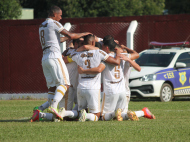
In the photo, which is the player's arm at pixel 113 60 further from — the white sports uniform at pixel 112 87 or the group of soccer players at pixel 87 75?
the white sports uniform at pixel 112 87

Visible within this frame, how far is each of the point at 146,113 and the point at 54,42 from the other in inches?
87.4

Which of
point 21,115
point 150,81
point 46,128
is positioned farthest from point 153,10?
point 46,128

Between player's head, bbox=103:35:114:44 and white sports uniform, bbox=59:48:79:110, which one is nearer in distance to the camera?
player's head, bbox=103:35:114:44

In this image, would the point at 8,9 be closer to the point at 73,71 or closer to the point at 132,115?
the point at 73,71

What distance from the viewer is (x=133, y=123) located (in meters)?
7.62

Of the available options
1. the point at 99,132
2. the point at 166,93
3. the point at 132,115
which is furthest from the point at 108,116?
the point at 166,93

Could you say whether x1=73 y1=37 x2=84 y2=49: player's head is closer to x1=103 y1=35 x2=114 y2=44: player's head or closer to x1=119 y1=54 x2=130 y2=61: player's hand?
x1=103 y1=35 x2=114 y2=44: player's head

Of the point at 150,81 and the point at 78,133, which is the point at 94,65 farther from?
the point at 150,81

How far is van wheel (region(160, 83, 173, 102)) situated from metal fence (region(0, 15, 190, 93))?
3220 mm

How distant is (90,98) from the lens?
26.3 ft

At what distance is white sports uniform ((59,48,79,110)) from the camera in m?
8.53

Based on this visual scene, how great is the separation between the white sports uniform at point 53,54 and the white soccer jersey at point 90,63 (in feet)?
1.04

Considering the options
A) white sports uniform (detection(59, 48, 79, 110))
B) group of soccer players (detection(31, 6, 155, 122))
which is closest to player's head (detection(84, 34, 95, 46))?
group of soccer players (detection(31, 6, 155, 122))

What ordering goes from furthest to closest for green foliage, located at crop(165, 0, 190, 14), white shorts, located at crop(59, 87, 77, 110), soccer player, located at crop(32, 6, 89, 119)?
green foliage, located at crop(165, 0, 190, 14)
white shorts, located at crop(59, 87, 77, 110)
soccer player, located at crop(32, 6, 89, 119)
